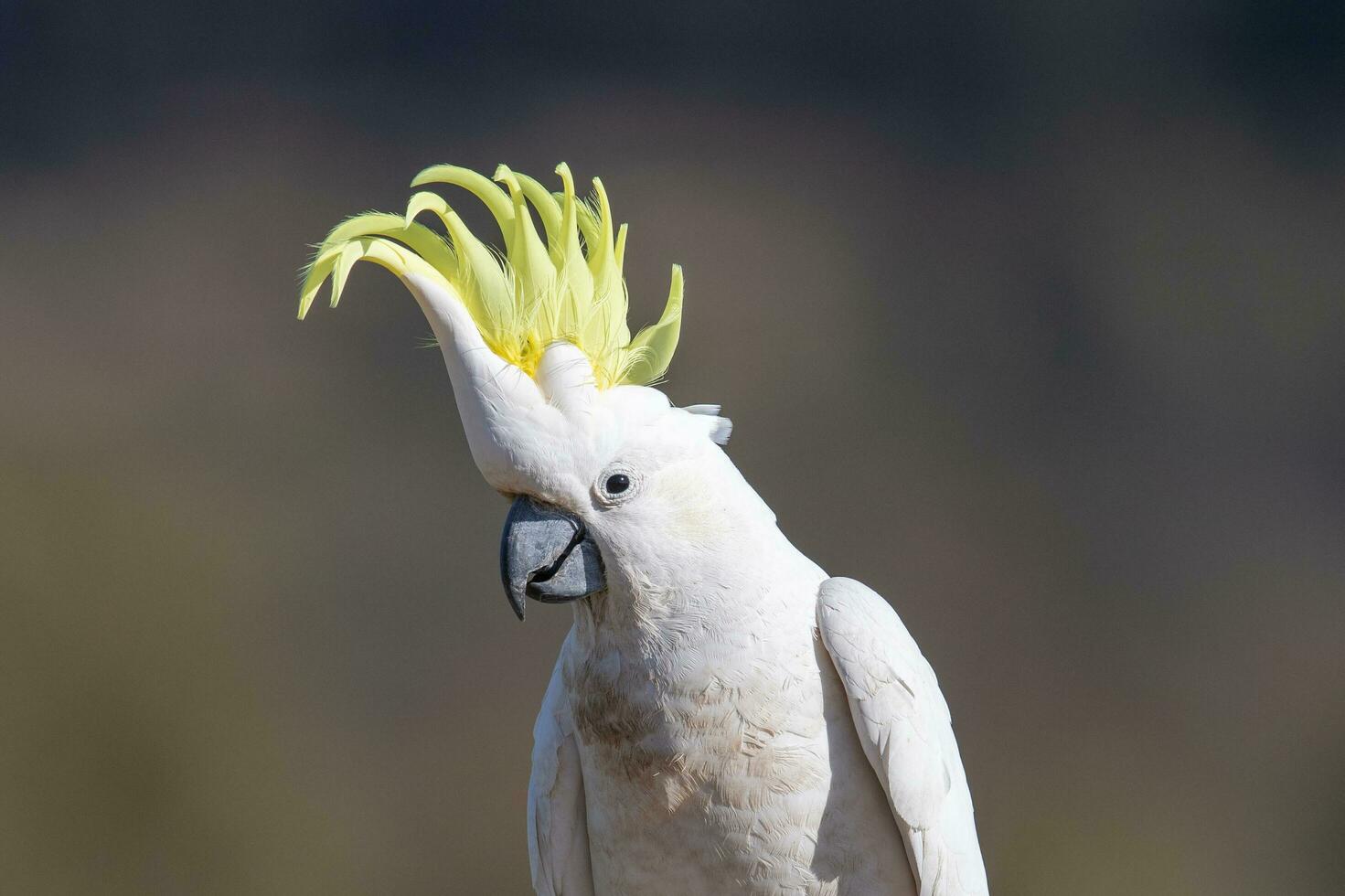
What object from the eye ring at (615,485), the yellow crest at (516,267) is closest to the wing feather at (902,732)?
the eye ring at (615,485)

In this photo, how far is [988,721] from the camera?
3314 mm

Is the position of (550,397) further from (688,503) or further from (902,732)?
(902,732)

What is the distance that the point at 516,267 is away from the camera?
1.61 meters

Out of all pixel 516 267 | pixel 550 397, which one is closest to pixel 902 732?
pixel 550 397

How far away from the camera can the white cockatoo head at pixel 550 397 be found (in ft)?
5.15

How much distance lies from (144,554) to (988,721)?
2.01 meters

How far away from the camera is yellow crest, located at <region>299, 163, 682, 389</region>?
158 centimetres

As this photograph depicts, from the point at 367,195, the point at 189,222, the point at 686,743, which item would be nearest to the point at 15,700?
the point at 189,222

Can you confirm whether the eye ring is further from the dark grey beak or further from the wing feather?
the wing feather

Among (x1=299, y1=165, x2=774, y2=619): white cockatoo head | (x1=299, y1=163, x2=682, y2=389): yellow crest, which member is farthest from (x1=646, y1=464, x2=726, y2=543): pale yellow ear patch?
(x1=299, y1=163, x2=682, y2=389): yellow crest

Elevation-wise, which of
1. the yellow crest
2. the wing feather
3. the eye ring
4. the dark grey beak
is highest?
the yellow crest

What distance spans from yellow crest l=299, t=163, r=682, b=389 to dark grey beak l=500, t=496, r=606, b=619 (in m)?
0.17

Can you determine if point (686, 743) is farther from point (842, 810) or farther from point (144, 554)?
point (144, 554)

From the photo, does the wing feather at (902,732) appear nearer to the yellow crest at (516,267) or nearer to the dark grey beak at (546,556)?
the dark grey beak at (546,556)
